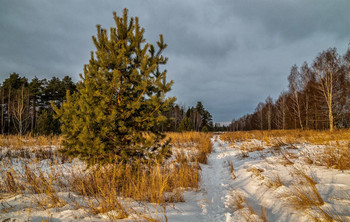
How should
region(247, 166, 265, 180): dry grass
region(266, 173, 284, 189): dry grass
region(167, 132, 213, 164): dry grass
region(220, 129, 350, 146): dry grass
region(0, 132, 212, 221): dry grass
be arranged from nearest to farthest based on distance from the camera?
1. region(0, 132, 212, 221): dry grass
2. region(266, 173, 284, 189): dry grass
3. region(247, 166, 265, 180): dry grass
4. region(220, 129, 350, 146): dry grass
5. region(167, 132, 213, 164): dry grass

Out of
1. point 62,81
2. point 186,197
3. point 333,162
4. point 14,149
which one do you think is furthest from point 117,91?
point 62,81

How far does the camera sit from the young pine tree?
8.73ft

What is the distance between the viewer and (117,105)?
118 inches

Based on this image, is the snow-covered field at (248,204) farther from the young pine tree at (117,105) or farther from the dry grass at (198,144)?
the dry grass at (198,144)

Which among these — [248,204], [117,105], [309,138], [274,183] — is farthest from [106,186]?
[309,138]

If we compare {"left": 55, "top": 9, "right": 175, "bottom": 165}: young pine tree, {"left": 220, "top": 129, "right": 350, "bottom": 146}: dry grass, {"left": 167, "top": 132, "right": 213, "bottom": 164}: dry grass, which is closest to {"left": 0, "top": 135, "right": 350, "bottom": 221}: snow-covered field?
{"left": 55, "top": 9, "right": 175, "bottom": 165}: young pine tree

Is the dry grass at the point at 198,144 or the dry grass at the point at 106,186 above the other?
the dry grass at the point at 106,186

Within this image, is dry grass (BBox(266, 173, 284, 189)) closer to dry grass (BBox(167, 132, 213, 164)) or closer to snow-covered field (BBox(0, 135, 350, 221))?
snow-covered field (BBox(0, 135, 350, 221))

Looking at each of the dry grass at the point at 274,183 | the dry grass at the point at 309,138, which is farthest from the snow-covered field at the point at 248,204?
the dry grass at the point at 309,138

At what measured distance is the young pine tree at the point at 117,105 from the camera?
2.66 metres

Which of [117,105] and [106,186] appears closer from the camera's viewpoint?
[106,186]

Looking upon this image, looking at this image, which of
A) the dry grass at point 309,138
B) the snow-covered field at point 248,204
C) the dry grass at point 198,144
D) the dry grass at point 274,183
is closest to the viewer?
the snow-covered field at point 248,204

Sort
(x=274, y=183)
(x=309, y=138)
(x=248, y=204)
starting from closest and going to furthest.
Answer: (x=248, y=204) → (x=274, y=183) → (x=309, y=138)

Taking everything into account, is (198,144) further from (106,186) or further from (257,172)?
(106,186)
